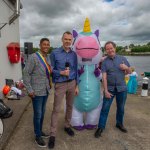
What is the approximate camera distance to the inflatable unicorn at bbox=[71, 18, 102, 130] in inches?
182

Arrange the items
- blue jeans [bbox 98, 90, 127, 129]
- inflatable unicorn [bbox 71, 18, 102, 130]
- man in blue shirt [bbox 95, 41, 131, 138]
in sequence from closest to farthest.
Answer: man in blue shirt [bbox 95, 41, 131, 138]
blue jeans [bbox 98, 90, 127, 129]
inflatable unicorn [bbox 71, 18, 102, 130]

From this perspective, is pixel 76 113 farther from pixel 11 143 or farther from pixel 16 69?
pixel 16 69

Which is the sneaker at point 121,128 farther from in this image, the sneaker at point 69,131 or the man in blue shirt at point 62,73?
the man in blue shirt at point 62,73

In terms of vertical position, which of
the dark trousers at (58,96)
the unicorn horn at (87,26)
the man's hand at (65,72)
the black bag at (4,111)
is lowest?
the black bag at (4,111)

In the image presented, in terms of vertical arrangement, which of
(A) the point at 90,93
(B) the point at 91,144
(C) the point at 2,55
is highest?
(C) the point at 2,55

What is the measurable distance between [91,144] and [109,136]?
0.55 meters

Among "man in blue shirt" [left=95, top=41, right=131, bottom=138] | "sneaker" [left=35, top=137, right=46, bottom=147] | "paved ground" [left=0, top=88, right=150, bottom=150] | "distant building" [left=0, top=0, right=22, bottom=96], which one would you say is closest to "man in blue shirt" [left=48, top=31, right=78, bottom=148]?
"sneaker" [left=35, top=137, right=46, bottom=147]

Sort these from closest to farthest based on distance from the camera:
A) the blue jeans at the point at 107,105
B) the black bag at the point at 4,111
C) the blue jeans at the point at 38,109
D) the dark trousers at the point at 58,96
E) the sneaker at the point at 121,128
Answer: the blue jeans at the point at 38,109 → the dark trousers at the point at 58,96 → the blue jeans at the point at 107,105 → the sneaker at the point at 121,128 → the black bag at the point at 4,111

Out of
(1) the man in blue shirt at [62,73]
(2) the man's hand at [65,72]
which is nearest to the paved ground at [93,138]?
(1) the man in blue shirt at [62,73]

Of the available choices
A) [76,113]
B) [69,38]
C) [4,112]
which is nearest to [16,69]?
[4,112]

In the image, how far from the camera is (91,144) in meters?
4.13

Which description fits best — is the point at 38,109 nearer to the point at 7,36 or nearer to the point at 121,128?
the point at 121,128

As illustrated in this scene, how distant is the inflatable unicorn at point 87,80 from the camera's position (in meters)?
4.62

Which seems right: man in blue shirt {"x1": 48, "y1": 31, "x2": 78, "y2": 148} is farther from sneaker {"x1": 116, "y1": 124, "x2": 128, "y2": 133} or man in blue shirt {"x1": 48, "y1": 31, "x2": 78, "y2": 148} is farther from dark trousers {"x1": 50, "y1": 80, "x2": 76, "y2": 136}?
sneaker {"x1": 116, "y1": 124, "x2": 128, "y2": 133}
